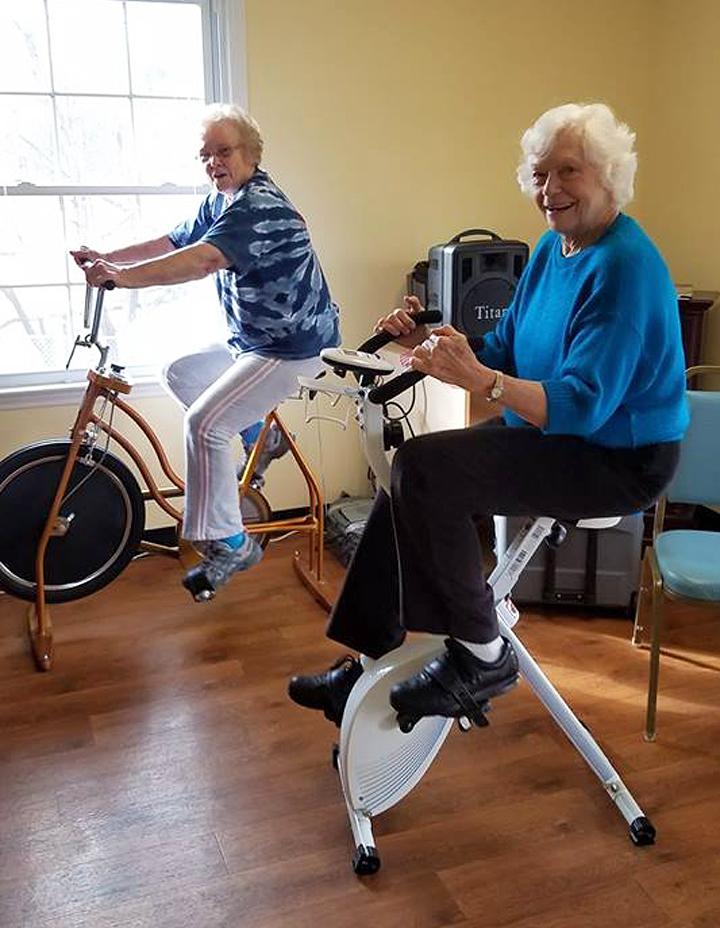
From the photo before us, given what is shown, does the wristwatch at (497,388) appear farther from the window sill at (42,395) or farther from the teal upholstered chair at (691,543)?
the window sill at (42,395)

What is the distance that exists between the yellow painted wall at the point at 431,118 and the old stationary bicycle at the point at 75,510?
53cm

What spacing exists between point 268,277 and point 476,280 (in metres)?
0.93

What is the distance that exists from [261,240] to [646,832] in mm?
1784

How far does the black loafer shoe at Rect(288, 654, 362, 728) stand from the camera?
6.73 feet

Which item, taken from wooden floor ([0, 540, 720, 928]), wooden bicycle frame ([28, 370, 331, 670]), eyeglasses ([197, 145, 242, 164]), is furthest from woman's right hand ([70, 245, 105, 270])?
wooden floor ([0, 540, 720, 928])

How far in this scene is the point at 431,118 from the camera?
3691 mm

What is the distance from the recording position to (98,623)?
3080 mm

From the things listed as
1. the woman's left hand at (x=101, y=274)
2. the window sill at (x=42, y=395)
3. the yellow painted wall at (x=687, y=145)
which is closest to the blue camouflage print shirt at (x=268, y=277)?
the woman's left hand at (x=101, y=274)

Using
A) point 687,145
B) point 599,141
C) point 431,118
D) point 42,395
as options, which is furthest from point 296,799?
point 687,145

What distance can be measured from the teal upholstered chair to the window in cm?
196

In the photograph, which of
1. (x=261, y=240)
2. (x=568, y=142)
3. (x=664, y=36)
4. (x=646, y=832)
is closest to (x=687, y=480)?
(x=646, y=832)

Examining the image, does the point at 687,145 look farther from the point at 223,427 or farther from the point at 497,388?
the point at 497,388

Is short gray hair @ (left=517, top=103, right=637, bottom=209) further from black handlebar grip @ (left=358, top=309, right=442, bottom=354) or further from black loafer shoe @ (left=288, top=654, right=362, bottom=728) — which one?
black loafer shoe @ (left=288, top=654, right=362, bottom=728)

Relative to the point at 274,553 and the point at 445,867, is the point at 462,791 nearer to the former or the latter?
the point at 445,867
